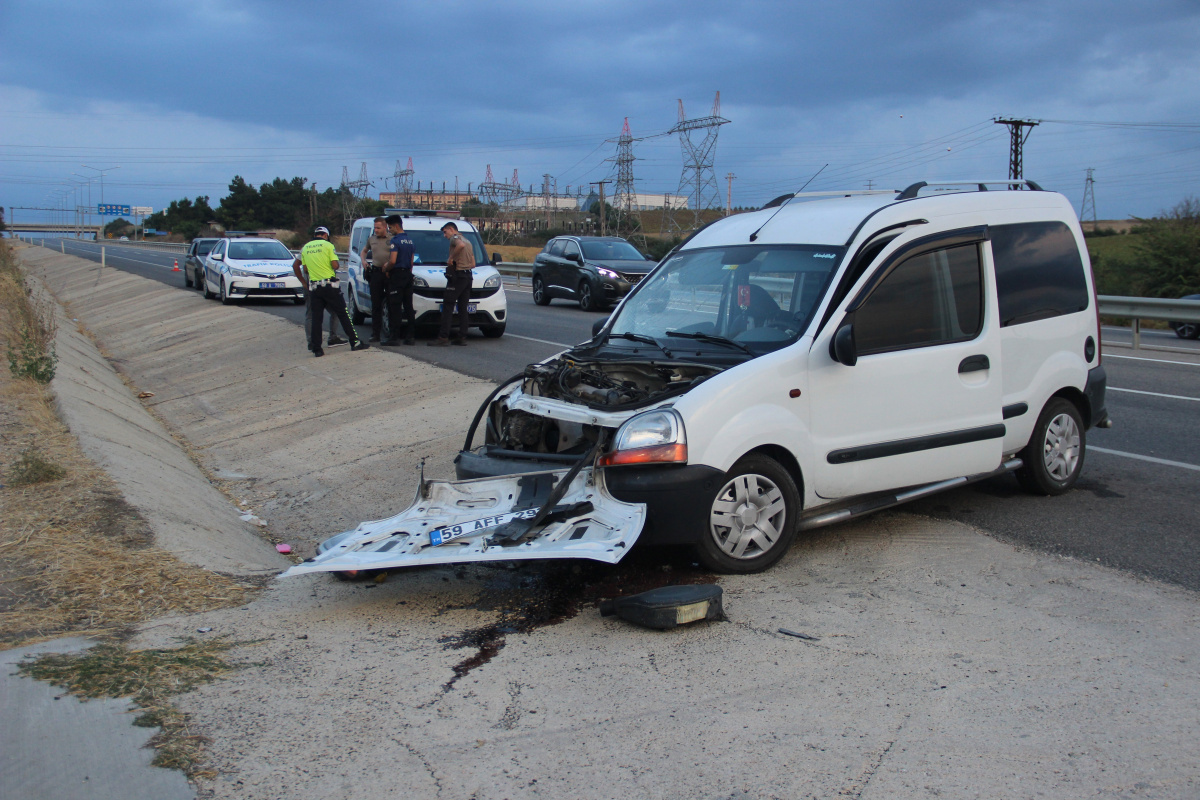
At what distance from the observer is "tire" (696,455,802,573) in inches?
185

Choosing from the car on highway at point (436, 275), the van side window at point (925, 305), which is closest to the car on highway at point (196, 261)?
the car on highway at point (436, 275)

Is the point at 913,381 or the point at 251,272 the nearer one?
the point at 913,381

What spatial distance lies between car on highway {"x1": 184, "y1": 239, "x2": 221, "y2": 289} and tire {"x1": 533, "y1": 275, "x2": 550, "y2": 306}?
38.1 feet

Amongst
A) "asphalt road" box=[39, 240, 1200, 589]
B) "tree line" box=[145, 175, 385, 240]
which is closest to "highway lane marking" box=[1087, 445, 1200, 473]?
"asphalt road" box=[39, 240, 1200, 589]

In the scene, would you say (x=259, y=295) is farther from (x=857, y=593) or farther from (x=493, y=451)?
(x=857, y=593)

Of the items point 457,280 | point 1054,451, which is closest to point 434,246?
point 457,280

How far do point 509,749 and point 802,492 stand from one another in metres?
2.36

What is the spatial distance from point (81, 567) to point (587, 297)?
17.7m

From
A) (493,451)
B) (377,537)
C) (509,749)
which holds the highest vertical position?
(493,451)

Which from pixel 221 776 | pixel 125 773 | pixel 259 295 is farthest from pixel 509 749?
pixel 259 295

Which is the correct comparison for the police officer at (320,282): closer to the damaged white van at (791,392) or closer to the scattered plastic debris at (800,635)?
the damaged white van at (791,392)

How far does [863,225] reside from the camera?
17.7 ft

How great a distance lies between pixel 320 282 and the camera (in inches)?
549

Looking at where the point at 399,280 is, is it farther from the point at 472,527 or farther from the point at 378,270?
the point at 472,527
